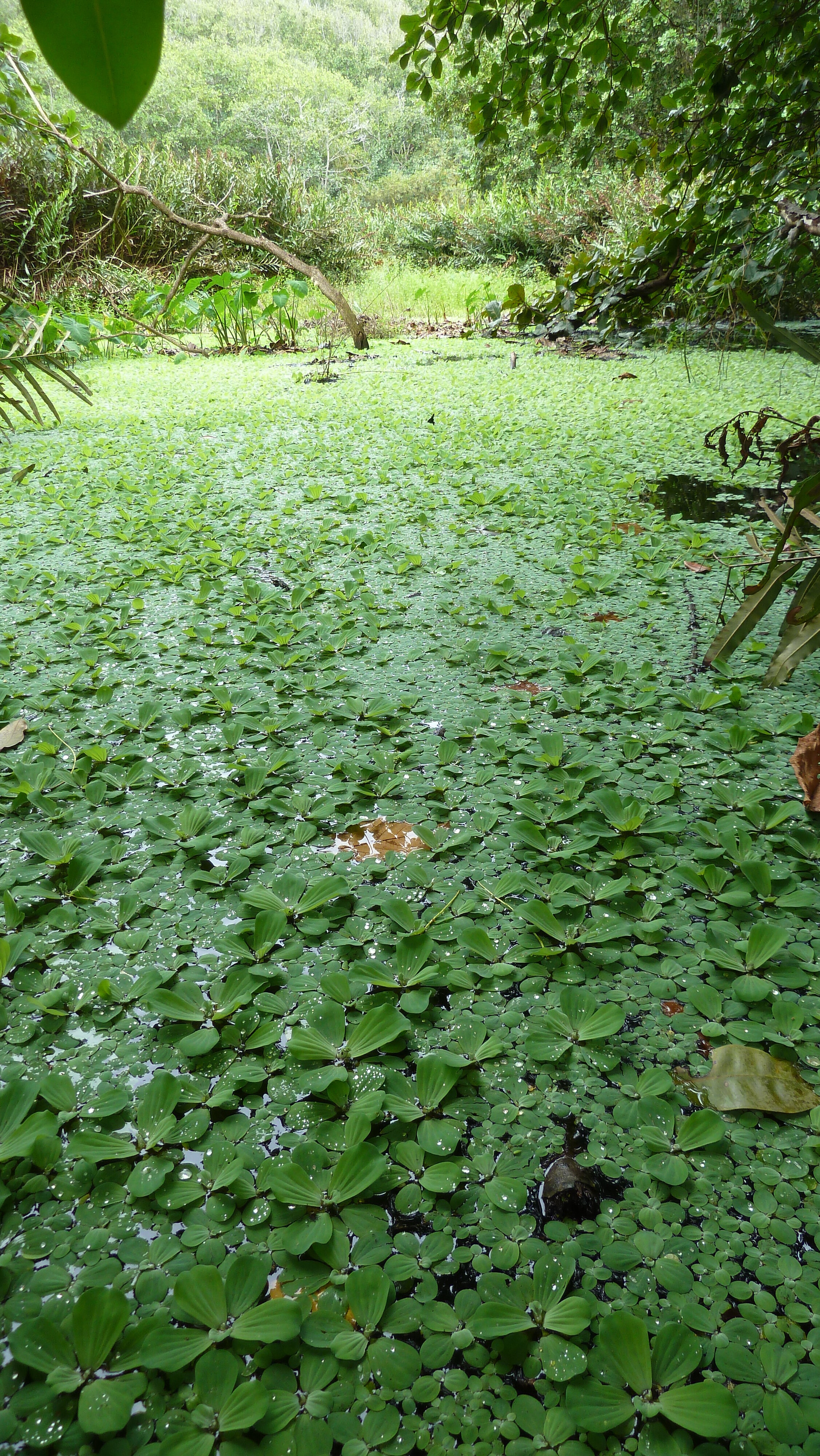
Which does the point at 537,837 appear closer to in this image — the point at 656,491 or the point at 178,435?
the point at 656,491

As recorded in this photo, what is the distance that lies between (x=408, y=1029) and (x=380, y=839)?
33cm

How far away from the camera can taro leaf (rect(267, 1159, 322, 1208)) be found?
590mm

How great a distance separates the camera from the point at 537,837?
0.96m

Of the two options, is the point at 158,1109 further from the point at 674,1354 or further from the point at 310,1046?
the point at 674,1354

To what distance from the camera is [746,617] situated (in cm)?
123

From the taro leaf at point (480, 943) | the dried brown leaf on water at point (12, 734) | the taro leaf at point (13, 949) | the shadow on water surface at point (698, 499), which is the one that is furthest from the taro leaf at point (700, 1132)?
the shadow on water surface at point (698, 499)

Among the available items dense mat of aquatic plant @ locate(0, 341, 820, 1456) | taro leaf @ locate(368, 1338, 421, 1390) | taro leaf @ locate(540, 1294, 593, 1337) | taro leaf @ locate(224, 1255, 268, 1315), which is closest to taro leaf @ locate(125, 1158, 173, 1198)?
dense mat of aquatic plant @ locate(0, 341, 820, 1456)

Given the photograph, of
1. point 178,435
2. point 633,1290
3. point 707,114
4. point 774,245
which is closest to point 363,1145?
point 633,1290

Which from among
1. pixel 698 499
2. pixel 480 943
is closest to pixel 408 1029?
pixel 480 943

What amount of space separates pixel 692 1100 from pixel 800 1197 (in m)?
0.10

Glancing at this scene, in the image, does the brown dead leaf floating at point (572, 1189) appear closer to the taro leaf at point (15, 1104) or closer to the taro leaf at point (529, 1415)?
the taro leaf at point (529, 1415)

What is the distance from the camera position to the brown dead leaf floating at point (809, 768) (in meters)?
1.00

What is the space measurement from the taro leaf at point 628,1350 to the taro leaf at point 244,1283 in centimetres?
24

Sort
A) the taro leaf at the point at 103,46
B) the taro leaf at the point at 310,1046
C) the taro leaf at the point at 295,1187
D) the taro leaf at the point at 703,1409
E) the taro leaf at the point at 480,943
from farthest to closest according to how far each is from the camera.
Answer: the taro leaf at the point at 480,943 → the taro leaf at the point at 310,1046 → the taro leaf at the point at 295,1187 → the taro leaf at the point at 703,1409 → the taro leaf at the point at 103,46
